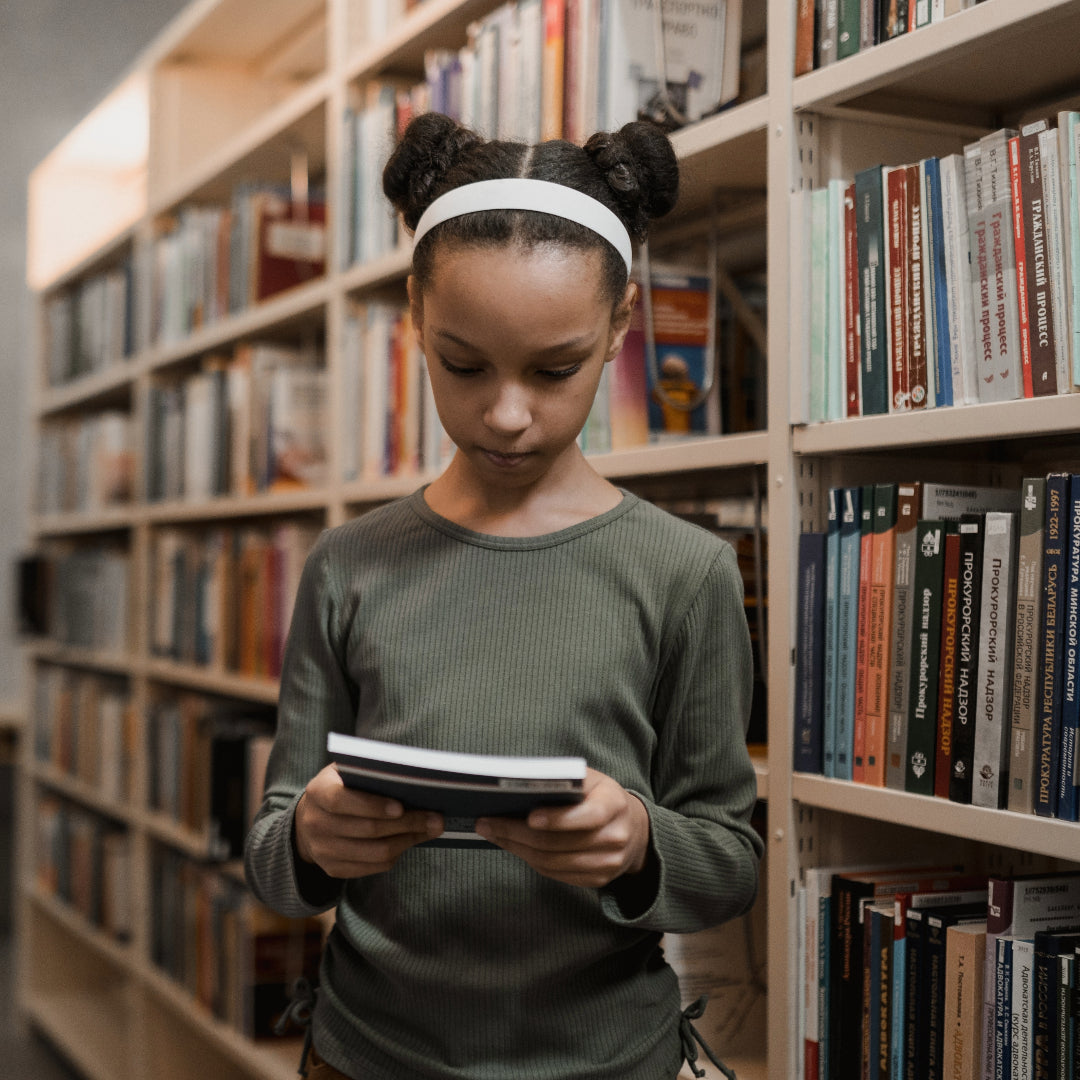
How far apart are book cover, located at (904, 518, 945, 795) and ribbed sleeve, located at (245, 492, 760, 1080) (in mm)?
229

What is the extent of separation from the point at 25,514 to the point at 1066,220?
152 inches

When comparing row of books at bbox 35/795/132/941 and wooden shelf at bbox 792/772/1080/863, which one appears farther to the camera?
row of books at bbox 35/795/132/941

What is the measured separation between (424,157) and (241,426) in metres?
1.56

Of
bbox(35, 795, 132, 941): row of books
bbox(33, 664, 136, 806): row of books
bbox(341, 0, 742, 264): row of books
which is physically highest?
bbox(341, 0, 742, 264): row of books

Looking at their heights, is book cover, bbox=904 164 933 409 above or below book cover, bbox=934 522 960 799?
above

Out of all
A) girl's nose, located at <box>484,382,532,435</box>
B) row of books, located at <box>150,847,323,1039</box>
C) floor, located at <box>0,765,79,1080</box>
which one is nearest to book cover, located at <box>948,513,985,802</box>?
girl's nose, located at <box>484,382,532,435</box>

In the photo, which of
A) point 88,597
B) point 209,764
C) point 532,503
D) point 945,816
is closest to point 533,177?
point 532,503

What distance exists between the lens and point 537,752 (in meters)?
0.88

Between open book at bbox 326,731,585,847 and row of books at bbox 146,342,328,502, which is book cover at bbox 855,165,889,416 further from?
row of books at bbox 146,342,328,502

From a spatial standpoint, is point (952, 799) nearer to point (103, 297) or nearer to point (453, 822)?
point (453, 822)

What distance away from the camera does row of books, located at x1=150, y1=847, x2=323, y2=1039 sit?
224cm

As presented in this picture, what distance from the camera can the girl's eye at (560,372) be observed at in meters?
0.85

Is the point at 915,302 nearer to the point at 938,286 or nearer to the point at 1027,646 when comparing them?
the point at 938,286

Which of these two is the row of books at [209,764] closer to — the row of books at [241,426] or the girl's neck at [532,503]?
the row of books at [241,426]
